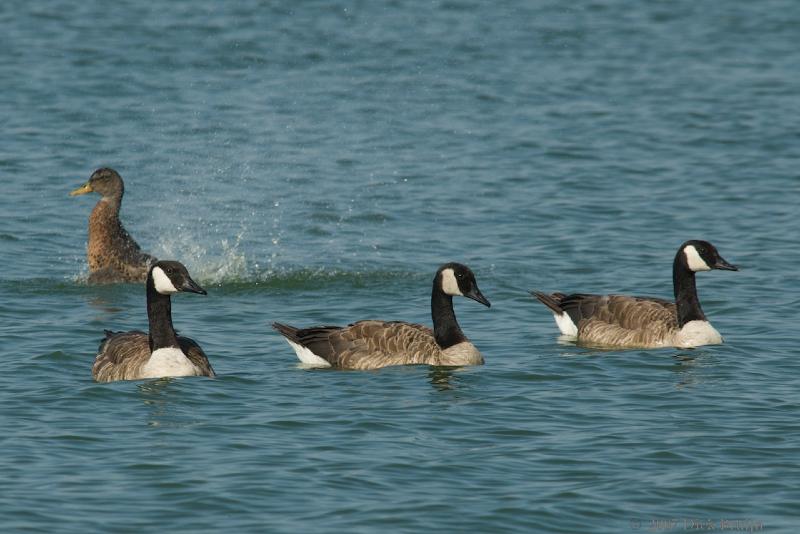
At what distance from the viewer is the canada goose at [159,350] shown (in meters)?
16.5

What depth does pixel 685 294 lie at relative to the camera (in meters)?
19.2

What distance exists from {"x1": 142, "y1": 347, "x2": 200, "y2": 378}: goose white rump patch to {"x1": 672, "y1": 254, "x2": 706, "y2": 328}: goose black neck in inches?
252

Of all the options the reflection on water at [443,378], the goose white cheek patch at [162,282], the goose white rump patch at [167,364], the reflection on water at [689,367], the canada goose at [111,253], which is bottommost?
the reflection on water at [689,367]

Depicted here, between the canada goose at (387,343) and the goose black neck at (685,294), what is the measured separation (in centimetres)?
302

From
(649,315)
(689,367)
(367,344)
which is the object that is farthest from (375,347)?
(649,315)

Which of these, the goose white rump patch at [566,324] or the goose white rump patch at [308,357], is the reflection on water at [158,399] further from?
the goose white rump patch at [566,324]

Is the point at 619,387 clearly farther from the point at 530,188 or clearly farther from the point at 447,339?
the point at 530,188

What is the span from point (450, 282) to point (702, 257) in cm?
352

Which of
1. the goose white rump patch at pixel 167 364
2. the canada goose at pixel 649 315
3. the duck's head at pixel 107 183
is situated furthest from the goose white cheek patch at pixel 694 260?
the duck's head at pixel 107 183

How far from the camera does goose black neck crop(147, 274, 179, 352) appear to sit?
54.3ft

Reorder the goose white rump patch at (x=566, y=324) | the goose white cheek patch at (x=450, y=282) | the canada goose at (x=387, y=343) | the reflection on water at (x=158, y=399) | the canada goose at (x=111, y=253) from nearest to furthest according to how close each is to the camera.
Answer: the reflection on water at (x=158, y=399), the canada goose at (x=387, y=343), the goose white cheek patch at (x=450, y=282), the goose white rump patch at (x=566, y=324), the canada goose at (x=111, y=253)

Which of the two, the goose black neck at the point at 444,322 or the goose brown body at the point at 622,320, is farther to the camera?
the goose brown body at the point at 622,320

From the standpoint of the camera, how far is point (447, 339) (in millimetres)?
17672

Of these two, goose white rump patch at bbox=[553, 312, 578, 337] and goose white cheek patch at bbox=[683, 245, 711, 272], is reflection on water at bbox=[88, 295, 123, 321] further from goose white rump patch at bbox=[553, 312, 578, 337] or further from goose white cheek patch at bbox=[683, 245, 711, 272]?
goose white cheek patch at bbox=[683, 245, 711, 272]
